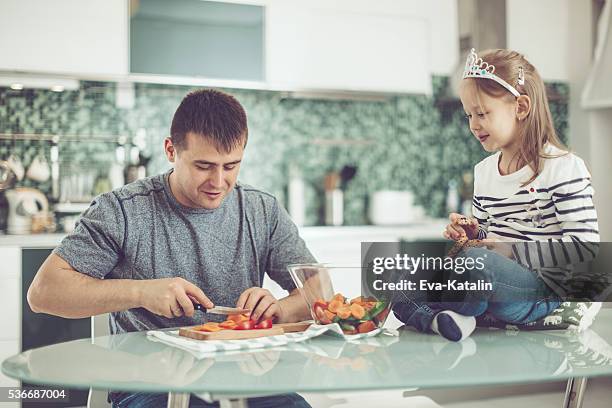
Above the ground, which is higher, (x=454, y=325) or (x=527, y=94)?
(x=527, y=94)

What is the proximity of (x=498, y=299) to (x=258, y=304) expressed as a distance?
52 cm

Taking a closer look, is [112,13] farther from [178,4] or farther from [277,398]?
[277,398]

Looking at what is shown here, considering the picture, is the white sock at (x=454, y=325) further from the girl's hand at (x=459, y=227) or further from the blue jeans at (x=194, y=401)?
the blue jeans at (x=194, y=401)

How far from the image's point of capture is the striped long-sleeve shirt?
1.56 m

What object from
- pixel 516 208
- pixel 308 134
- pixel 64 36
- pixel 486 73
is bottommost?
pixel 516 208

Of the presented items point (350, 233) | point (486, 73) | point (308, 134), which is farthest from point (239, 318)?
point (308, 134)

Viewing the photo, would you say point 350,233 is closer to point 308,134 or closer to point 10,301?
point 308,134

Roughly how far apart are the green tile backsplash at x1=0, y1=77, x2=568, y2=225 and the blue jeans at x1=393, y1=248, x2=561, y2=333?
9.22 feet

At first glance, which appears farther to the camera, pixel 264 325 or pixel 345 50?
pixel 345 50

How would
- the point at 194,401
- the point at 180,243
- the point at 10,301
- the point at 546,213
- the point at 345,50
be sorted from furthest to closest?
the point at 345,50
the point at 10,301
the point at 180,243
the point at 546,213
the point at 194,401

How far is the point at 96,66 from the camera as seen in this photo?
144 inches

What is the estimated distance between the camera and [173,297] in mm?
1470

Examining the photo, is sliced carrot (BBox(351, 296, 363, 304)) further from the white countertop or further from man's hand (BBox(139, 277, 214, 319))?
the white countertop

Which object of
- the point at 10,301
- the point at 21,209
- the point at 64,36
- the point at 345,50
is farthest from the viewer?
the point at 345,50
